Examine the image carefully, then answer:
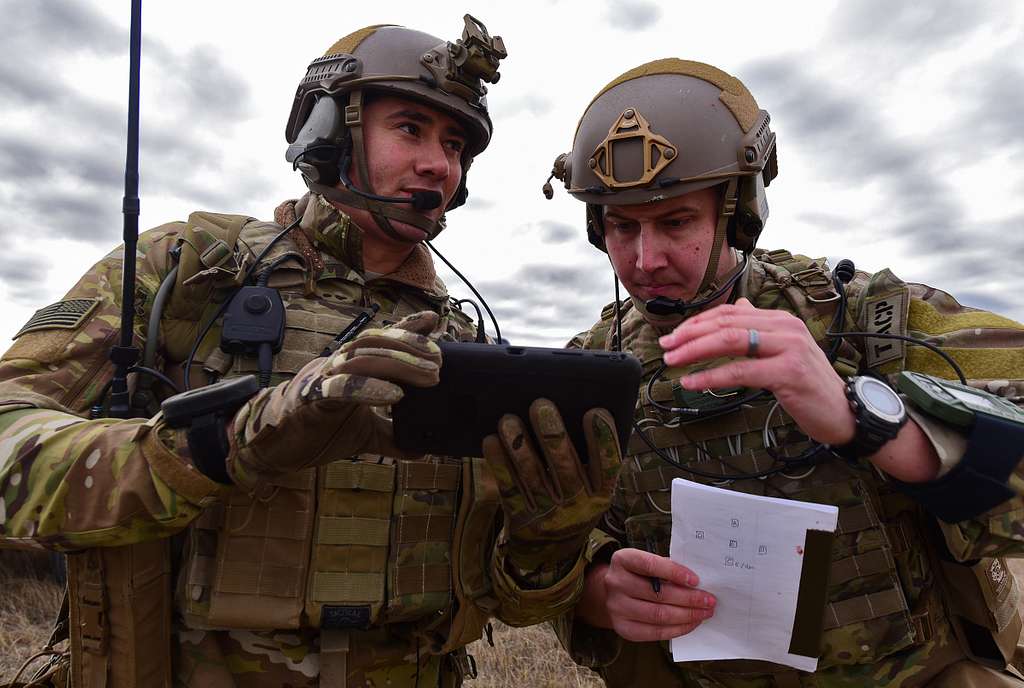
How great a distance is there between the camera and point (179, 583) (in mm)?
2225

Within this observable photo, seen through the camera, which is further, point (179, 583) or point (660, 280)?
point (660, 280)

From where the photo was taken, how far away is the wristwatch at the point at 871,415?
6.17ft

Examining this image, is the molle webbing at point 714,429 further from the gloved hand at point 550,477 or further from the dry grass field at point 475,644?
the dry grass field at point 475,644

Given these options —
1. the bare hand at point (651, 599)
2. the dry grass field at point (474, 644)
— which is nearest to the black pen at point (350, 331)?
the bare hand at point (651, 599)

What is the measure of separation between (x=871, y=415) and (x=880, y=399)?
0.09 meters

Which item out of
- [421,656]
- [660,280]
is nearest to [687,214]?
[660,280]

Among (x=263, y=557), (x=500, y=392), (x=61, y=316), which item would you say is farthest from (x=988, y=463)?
(x=61, y=316)

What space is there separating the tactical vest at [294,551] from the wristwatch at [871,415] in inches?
51.3

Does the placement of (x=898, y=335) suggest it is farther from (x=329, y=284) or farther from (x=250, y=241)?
(x=250, y=241)

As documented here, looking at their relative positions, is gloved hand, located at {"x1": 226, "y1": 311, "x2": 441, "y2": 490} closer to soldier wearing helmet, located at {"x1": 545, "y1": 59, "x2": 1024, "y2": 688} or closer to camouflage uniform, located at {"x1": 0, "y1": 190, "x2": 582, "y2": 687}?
camouflage uniform, located at {"x1": 0, "y1": 190, "x2": 582, "y2": 687}

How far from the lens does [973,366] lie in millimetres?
2305

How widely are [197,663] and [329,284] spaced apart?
4.79ft

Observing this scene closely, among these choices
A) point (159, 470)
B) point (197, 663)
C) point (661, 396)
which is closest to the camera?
point (159, 470)

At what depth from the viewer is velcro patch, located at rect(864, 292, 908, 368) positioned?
2424mm
